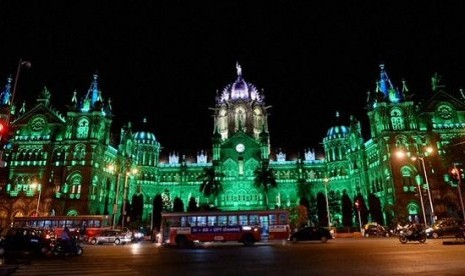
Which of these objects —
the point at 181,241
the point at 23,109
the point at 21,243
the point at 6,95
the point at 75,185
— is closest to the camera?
the point at 21,243

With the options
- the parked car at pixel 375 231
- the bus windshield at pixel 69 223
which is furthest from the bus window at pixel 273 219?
the bus windshield at pixel 69 223

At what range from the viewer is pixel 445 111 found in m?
68.4

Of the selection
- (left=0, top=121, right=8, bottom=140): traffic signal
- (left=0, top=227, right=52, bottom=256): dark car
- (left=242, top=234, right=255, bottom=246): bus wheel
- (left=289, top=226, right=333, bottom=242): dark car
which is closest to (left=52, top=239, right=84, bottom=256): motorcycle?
(left=0, top=227, right=52, bottom=256): dark car

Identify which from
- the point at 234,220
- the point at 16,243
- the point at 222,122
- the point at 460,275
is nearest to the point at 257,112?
the point at 222,122

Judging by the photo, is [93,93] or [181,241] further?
[93,93]

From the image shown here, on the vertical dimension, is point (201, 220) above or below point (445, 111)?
below

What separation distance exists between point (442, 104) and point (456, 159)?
19436mm

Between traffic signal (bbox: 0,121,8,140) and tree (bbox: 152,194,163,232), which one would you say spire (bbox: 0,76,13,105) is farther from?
traffic signal (bbox: 0,121,8,140)

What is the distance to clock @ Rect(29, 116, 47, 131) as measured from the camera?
7344 centimetres

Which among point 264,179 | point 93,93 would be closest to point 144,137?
point 93,93

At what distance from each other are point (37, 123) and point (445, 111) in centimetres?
8374

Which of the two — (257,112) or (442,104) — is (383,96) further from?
(257,112)

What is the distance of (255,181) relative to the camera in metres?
76.8

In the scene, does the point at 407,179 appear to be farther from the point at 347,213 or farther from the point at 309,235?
the point at 309,235
